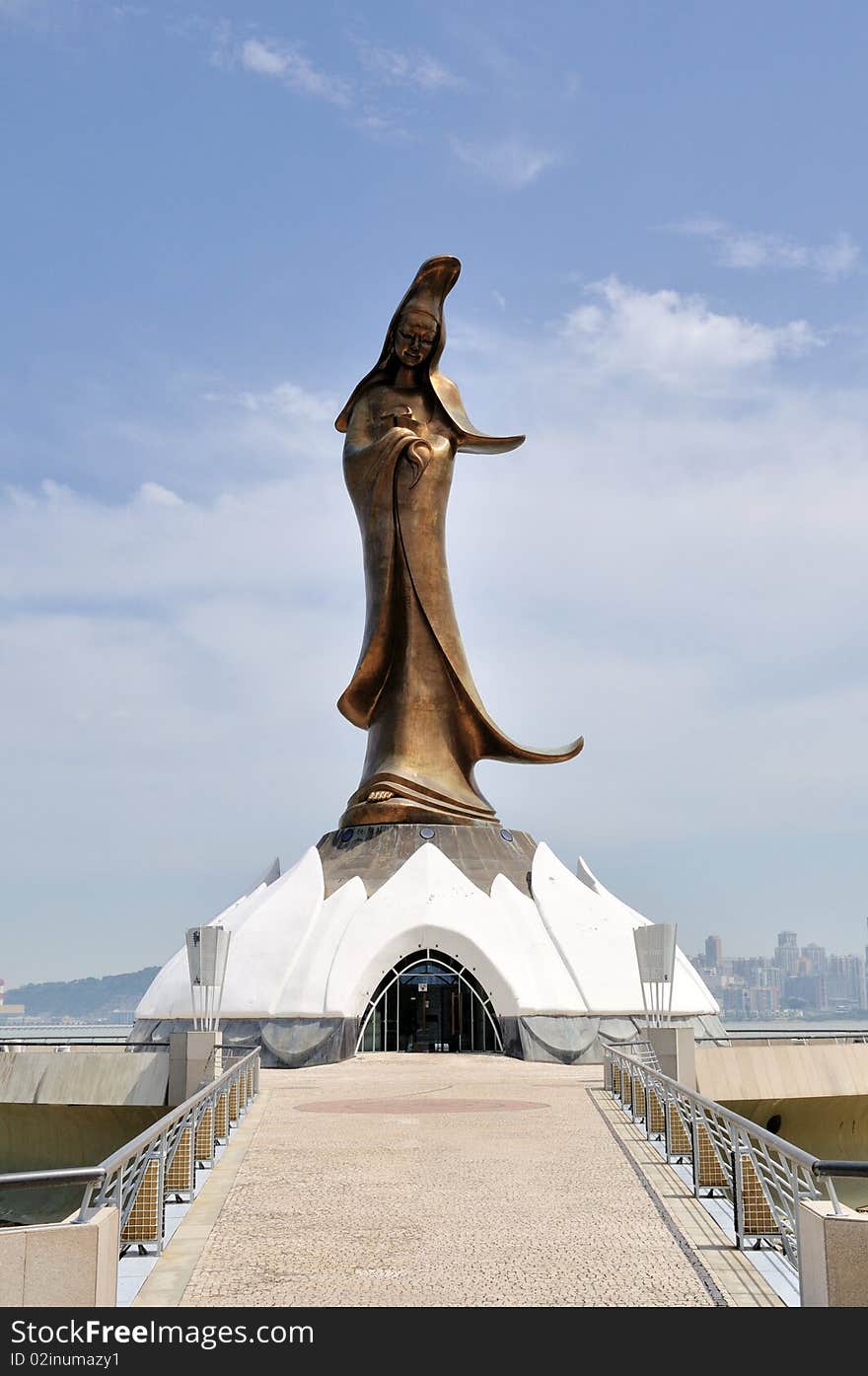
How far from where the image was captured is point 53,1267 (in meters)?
5.50

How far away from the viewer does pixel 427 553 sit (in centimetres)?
3225

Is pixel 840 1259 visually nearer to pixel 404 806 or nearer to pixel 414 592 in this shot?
pixel 404 806

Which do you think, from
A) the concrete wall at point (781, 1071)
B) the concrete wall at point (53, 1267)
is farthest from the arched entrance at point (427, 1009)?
the concrete wall at point (53, 1267)

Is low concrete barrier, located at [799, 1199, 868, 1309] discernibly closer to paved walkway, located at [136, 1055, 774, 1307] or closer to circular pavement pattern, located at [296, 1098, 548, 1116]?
paved walkway, located at [136, 1055, 774, 1307]

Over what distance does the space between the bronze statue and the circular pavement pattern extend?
558 inches

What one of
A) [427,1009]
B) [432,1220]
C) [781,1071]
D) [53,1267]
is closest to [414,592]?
[427,1009]

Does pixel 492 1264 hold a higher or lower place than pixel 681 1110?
lower

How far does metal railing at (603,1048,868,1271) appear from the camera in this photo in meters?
6.61

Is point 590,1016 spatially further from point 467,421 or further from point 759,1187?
point 759,1187

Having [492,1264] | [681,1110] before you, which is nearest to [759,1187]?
[492,1264]

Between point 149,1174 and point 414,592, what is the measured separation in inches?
974

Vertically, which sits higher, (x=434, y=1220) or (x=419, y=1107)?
(x=419, y=1107)
